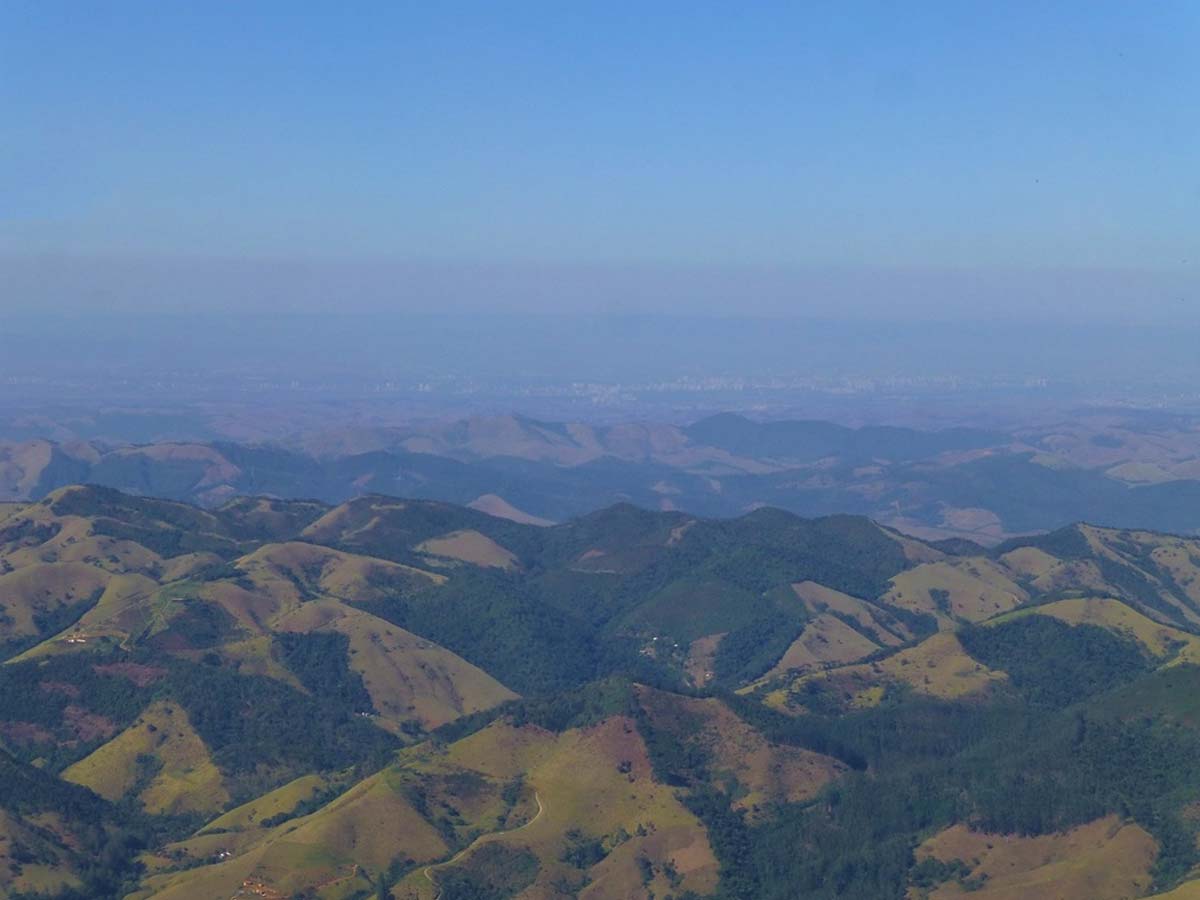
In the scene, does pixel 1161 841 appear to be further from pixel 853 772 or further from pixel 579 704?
pixel 579 704

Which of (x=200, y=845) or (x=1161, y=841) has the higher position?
(x=1161, y=841)

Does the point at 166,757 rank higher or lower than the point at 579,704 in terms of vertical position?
lower

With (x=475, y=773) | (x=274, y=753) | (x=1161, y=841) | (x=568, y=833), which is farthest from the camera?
(x=274, y=753)

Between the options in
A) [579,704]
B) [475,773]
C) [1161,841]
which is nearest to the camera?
[1161,841]

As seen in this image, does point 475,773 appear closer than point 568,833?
No

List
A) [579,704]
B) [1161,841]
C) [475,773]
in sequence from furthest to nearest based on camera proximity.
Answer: [579,704] → [475,773] → [1161,841]

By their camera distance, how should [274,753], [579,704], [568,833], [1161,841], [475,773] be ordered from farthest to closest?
[274,753] < [579,704] < [475,773] < [568,833] < [1161,841]

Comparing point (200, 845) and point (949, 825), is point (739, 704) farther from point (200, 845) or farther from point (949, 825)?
point (200, 845)

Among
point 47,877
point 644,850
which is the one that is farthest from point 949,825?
point 47,877

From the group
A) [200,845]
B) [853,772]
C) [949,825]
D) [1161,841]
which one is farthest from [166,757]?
[1161,841]
